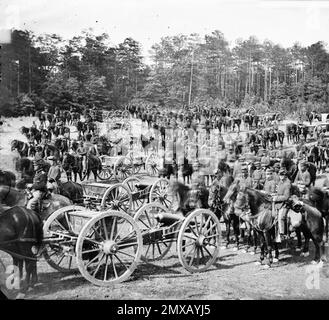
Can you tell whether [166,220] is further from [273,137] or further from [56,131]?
[273,137]

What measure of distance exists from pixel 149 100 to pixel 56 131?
5.77m

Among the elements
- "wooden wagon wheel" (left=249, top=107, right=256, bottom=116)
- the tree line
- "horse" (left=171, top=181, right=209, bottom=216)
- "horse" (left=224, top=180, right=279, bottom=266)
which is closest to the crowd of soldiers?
"horse" (left=224, top=180, right=279, bottom=266)

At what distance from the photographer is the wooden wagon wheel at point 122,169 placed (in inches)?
664

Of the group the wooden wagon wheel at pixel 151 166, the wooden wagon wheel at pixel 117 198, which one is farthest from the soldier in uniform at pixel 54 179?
the wooden wagon wheel at pixel 151 166

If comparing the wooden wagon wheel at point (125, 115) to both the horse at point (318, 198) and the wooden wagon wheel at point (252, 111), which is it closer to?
the wooden wagon wheel at point (252, 111)

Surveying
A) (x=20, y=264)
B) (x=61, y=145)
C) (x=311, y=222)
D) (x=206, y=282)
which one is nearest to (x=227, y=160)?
(x=61, y=145)

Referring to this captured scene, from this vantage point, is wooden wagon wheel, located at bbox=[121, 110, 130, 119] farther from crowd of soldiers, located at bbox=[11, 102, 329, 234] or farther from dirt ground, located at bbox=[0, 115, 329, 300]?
dirt ground, located at bbox=[0, 115, 329, 300]

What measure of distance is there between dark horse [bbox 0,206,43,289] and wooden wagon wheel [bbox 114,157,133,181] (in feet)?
32.1

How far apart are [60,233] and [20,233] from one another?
2.10 feet

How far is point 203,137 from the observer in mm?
24188

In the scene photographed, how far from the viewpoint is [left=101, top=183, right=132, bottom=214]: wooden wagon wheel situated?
990cm

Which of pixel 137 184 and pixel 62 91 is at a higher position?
pixel 62 91

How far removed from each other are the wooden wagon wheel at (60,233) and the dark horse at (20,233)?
28 centimetres

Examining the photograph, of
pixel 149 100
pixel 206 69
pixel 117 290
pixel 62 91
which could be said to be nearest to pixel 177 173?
pixel 149 100
